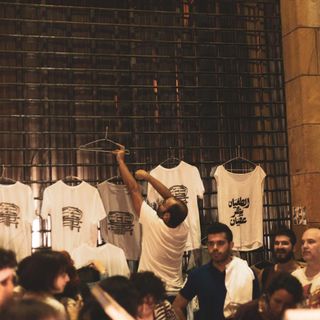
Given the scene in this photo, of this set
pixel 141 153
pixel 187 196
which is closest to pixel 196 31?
pixel 141 153

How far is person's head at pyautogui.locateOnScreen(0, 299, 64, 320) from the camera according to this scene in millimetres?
2525

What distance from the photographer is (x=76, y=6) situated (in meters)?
9.80

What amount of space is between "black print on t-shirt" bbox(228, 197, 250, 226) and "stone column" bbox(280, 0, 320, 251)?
2.72 ft

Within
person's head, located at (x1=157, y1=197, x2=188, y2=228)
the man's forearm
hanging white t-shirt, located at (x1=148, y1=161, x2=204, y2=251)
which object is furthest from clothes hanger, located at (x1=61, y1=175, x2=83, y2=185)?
person's head, located at (x1=157, y1=197, x2=188, y2=228)

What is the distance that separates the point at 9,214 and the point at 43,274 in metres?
4.53

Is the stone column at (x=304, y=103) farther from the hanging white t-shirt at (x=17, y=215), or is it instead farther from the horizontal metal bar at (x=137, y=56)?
the hanging white t-shirt at (x=17, y=215)

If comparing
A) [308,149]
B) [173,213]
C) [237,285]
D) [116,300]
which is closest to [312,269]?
[237,285]

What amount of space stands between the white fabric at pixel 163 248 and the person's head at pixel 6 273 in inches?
131

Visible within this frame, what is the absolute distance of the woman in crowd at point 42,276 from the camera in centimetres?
418

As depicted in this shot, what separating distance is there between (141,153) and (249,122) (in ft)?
5.87

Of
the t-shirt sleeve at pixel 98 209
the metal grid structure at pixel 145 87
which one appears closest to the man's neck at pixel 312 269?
the t-shirt sleeve at pixel 98 209

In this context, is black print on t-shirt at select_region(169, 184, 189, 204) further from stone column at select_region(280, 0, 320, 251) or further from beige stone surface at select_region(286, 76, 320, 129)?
beige stone surface at select_region(286, 76, 320, 129)

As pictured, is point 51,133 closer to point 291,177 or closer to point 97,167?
point 97,167

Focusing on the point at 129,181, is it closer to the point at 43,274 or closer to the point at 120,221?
the point at 120,221
